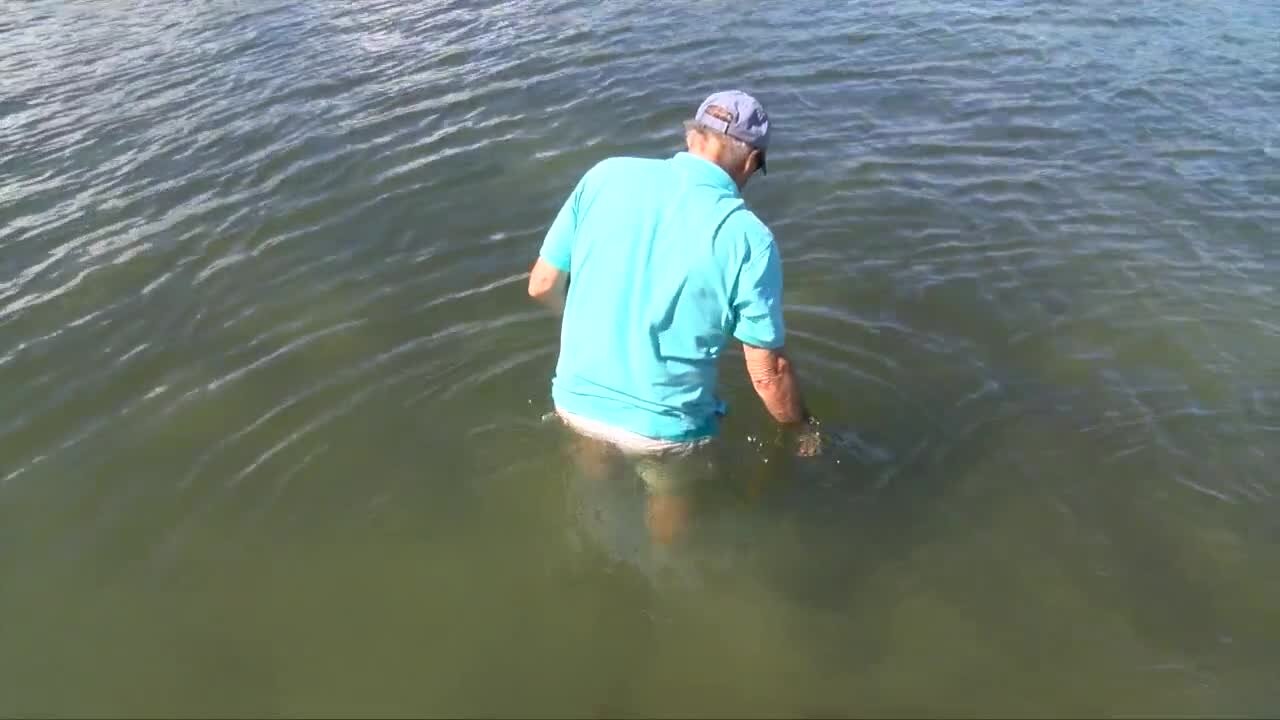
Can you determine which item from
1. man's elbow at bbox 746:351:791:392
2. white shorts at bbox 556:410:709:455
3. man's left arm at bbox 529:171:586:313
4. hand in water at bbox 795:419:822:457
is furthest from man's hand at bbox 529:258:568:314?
hand in water at bbox 795:419:822:457

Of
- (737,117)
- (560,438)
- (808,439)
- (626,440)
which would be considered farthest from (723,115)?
(560,438)

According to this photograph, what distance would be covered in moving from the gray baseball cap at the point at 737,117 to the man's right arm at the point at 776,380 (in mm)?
973

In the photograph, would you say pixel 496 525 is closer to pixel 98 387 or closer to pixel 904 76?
pixel 98 387

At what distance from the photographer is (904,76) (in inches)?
471

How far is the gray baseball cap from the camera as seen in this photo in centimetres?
417

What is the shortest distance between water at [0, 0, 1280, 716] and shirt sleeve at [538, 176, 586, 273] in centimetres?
145

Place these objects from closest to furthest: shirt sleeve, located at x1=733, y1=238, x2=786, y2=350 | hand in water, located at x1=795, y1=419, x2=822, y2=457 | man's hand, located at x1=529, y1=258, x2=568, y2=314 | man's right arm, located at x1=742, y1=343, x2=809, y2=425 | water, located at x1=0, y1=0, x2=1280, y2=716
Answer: shirt sleeve, located at x1=733, y1=238, x2=786, y2=350 → man's right arm, located at x1=742, y1=343, x2=809, y2=425 → man's hand, located at x1=529, y1=258, x2=568, y2=314 → water, located at x1=0, y1=0, x2=1280, y2=716 → hand in water, located at x1=795, y1=419, x2=822, y2=457

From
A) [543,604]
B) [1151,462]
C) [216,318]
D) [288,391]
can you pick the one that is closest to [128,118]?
[216,318]

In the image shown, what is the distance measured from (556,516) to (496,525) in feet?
1.22

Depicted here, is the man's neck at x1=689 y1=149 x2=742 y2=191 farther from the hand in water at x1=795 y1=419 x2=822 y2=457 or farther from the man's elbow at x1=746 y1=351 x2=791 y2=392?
the hand in water at x1=795 y1=419 x2=822 y2=457

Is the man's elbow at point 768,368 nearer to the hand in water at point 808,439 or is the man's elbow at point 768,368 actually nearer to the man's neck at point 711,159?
the hand in water at point 808,439

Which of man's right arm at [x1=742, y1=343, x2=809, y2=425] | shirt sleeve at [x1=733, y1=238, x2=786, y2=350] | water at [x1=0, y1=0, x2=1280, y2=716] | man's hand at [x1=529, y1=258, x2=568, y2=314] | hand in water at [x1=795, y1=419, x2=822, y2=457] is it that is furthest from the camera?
hand in water at [x1=795, y1=419, x2=822, y2=457]

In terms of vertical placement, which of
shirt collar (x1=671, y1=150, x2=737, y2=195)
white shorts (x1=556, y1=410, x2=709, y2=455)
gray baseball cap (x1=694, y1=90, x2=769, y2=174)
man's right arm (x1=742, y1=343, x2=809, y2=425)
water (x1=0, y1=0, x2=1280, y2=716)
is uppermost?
gray baseball cap (x1=694, y1=90, x2=769, y2=174)

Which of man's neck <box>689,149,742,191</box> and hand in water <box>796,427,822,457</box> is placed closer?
man's neck <box>689,149,742,191</box>
